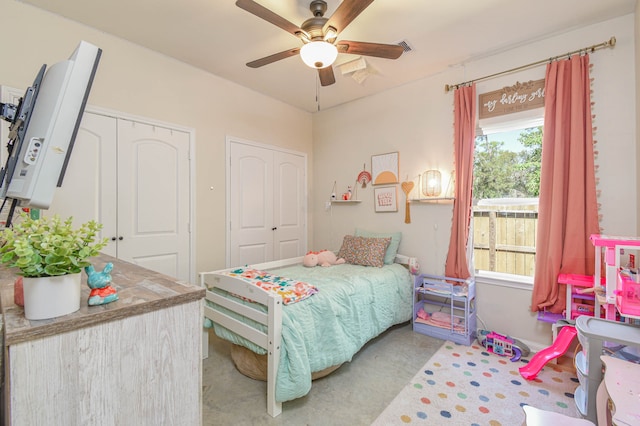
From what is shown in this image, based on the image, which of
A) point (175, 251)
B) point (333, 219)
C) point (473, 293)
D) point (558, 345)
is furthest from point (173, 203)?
point (558, 345)

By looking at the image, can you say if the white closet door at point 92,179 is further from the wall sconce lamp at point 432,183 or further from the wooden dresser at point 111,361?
the wall sconce lamp at point 432,183

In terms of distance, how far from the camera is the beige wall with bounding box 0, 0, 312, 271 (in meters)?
2.13

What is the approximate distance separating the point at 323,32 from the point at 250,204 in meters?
2.21

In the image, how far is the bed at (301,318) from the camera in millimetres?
1799

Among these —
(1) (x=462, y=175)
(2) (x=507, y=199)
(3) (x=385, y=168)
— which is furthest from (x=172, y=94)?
(2) (x=507, y=199)

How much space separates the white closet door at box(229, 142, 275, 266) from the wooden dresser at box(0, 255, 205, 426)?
95.7 inches

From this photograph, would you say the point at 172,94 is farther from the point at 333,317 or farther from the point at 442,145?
the point at 442,145

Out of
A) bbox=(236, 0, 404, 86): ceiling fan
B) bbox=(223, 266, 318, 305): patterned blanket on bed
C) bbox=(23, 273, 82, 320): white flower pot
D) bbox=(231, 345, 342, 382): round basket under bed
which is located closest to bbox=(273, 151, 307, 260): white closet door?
bbox=(223, 266, 318, 305): patterned blanket on bed

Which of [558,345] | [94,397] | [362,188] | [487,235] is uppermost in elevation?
[362,188]

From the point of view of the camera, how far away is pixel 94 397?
74 cm

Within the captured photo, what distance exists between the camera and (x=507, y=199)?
287 centimetres

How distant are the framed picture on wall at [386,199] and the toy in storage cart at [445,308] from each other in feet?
2.90

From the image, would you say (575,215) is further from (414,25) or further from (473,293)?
(414,25)

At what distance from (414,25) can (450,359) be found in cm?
278
